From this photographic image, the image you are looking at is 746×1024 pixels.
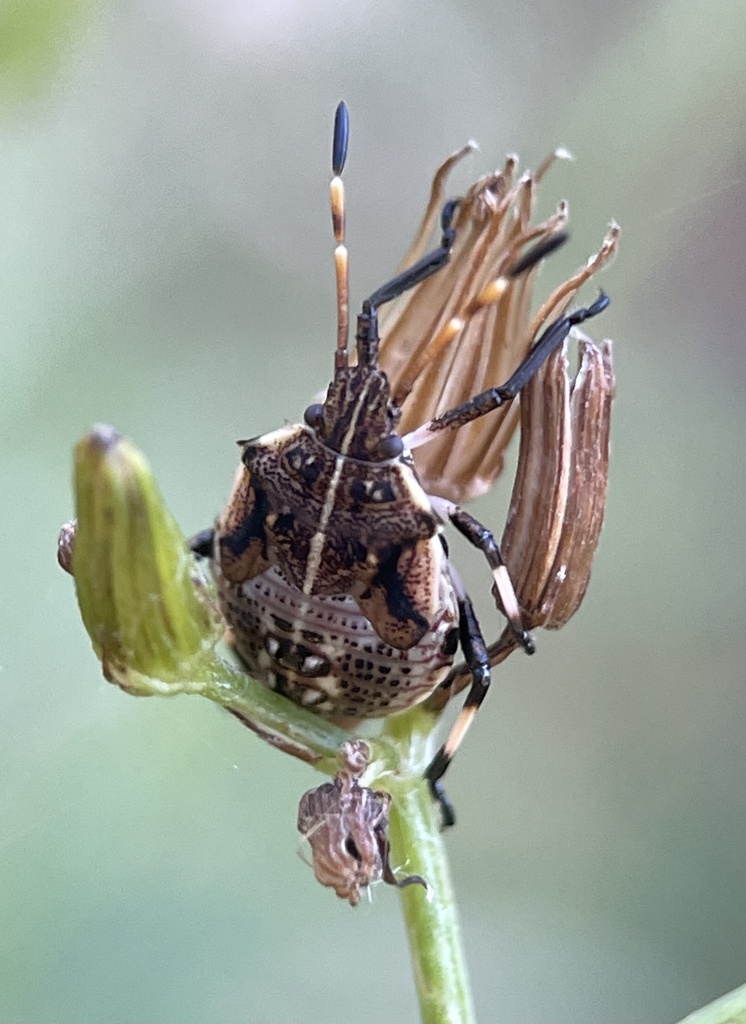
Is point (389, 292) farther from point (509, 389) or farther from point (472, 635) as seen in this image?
point (472, 635)

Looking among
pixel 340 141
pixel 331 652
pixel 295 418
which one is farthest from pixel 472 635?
pixel 295 418

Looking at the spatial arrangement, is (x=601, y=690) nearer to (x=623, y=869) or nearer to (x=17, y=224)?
(x=623, y=869)

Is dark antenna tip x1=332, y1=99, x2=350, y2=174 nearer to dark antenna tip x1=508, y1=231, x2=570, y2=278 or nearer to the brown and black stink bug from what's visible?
the brown and black stink bug

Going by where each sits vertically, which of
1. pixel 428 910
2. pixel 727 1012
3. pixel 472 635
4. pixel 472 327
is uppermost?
pixel 472 327

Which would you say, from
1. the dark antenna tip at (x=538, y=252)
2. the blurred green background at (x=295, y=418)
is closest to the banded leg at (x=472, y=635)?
the dark antenna tip at (x=538, y=252)

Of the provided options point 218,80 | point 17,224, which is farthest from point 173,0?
point 17,224
